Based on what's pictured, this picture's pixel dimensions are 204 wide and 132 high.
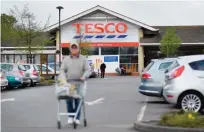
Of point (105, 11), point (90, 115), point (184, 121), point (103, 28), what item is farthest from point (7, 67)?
point (103, 28)

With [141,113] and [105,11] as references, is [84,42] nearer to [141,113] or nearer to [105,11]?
[105,11]

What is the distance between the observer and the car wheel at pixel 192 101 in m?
13.0

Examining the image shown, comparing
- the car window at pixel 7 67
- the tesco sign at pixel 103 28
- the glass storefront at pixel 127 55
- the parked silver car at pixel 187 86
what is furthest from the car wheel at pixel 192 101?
the tesco sign at pixel 103 28

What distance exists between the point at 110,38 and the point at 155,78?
40.0 m

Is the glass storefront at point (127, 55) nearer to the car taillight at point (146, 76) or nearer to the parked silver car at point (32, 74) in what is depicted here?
the parked silver car at point (32, 74)

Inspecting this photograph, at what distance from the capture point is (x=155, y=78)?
16.6 m

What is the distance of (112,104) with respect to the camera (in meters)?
16.5

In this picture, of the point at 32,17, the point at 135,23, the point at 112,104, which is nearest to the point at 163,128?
the point at 112,104

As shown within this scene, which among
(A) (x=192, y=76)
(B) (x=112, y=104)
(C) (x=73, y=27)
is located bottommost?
(B) (x=112, y=104)

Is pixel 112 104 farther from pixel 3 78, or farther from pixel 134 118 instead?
pixel 3 78

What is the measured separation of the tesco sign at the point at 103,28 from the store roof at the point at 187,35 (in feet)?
8.74

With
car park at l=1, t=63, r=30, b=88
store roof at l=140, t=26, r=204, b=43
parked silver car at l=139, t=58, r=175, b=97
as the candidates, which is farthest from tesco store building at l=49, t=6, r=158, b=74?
parked silver car at l=139, t=58, r=175, b=97

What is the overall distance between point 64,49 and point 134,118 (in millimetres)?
45684

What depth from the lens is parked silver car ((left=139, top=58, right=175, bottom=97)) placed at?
16.5m
